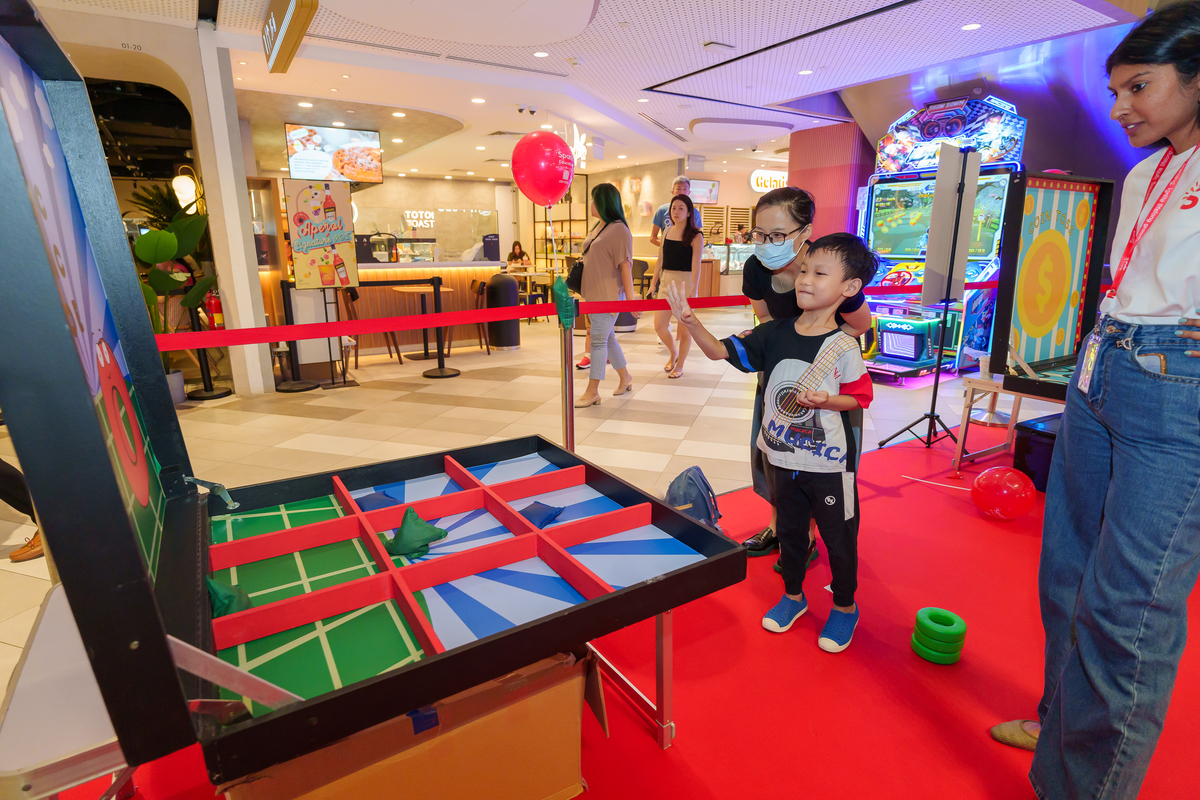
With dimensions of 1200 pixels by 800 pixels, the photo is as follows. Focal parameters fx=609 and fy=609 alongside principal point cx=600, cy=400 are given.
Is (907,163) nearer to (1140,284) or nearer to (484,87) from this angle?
(484,87)

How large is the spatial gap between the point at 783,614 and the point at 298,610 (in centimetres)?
150

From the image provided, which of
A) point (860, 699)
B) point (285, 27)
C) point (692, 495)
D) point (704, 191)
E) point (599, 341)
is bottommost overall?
point (860, 699)

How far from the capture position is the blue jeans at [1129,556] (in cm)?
109

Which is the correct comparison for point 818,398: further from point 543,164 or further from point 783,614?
point 543,164

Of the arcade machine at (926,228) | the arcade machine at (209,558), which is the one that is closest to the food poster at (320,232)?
the arcade machine at (209,558)

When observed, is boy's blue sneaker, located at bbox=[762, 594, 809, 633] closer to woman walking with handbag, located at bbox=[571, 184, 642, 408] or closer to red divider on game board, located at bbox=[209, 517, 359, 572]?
red divider on game board, located at bbox=[209, 517, 359, 572]

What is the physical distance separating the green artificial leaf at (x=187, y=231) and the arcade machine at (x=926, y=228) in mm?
5843

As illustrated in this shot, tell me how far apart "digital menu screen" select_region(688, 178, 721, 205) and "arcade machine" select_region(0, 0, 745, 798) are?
1380 cm

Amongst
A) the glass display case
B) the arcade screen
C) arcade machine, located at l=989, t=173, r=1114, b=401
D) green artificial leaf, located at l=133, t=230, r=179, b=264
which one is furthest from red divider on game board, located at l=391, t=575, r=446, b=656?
the glass display case

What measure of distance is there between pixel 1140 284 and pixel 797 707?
1.26 meters

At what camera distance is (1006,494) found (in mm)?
2721

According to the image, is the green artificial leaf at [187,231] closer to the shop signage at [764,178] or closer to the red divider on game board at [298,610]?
the red divider on game board at [298,610]

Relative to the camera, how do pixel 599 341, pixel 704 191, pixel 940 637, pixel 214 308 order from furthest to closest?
pixel 704 191 < pixel 214 308 < pixel 599 341 < pixel 940 637

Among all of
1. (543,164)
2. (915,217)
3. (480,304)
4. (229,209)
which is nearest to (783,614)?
(543,164)
